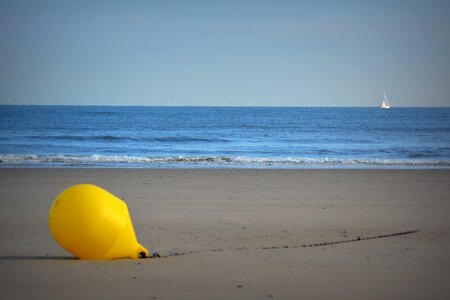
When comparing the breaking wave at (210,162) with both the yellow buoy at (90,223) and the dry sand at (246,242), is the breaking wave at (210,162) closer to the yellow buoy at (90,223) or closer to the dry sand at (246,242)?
the dry sand at (246,242)

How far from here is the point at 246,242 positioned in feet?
28.3

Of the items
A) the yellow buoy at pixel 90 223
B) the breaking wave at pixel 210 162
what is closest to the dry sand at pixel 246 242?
the yellow buoy at pixel 90 223

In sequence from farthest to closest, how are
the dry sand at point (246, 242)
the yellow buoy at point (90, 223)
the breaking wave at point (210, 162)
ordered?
the breaking wave at point (210, 162), the yellow buoy at point (90, 223), the dry sand at point (246, 242)

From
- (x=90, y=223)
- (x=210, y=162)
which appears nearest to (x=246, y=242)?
(x=90, y=223)

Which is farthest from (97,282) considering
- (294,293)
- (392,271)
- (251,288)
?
(392,271)

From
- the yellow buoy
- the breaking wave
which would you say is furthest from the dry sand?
the breaking wave

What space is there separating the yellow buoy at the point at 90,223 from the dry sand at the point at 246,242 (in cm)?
18

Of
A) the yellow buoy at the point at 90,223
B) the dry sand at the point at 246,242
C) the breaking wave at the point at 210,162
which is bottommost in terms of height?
the breaking wave at the point at 210,162

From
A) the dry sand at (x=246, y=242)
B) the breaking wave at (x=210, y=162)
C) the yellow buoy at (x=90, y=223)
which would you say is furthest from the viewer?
the breaking wave at (x=210, y=162)

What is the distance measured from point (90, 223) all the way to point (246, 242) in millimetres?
2721

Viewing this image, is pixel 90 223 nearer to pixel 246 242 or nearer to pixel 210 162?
pixel 246 242

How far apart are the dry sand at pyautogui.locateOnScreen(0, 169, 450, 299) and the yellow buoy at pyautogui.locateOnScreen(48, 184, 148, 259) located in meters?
0.18

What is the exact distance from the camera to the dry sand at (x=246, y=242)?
607 centimetres

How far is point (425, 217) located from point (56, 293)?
7.15 m
